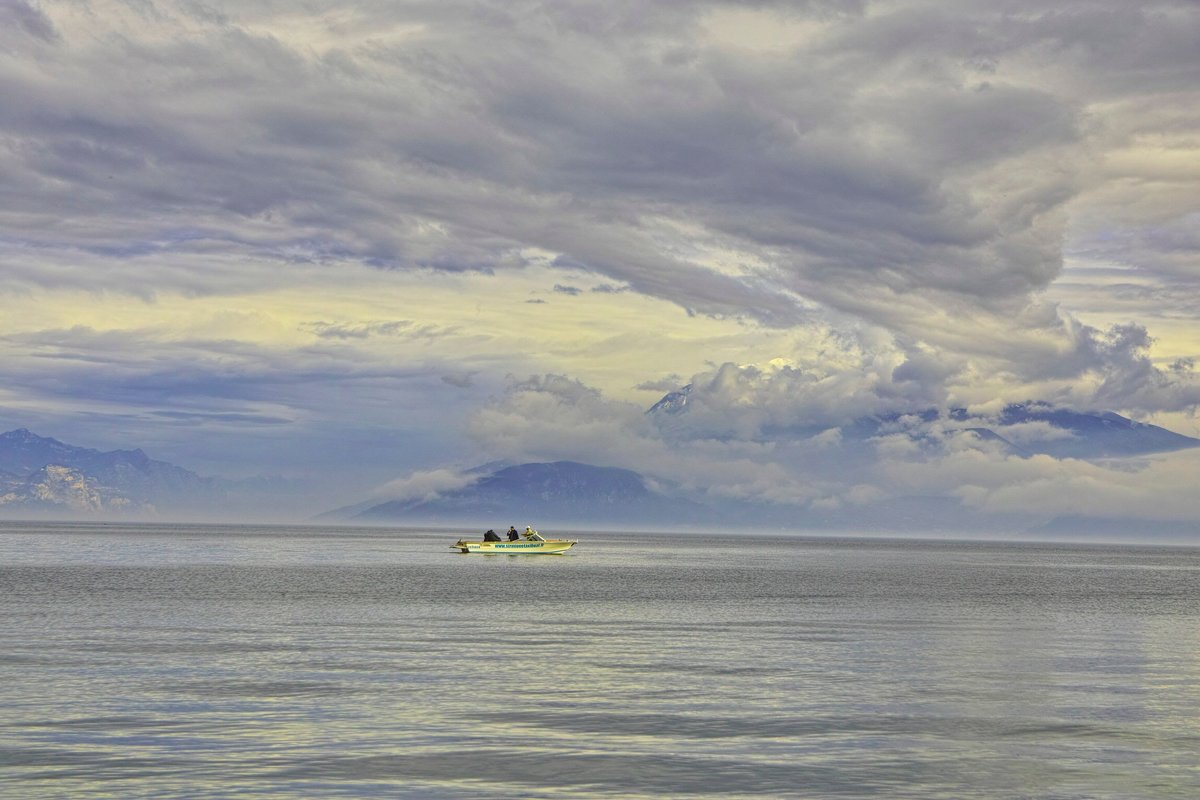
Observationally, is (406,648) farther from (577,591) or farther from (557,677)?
(577,591)

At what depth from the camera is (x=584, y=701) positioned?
42.3 meters

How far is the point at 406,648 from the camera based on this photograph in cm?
5947

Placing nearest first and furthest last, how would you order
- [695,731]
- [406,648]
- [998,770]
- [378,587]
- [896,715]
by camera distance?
[998,770] < [695,731] < [896,715] < [406,648] < [378,587]

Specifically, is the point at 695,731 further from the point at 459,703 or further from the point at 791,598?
the point at 791,598

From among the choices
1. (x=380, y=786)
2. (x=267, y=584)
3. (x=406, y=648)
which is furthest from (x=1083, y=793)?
(x=267, y=584)

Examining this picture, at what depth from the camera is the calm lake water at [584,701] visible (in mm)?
31203

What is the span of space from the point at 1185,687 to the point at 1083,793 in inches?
856

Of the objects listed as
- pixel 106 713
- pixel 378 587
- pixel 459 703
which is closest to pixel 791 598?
pixel 378 587

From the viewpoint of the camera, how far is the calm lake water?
31.2 meters

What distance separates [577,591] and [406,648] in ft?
170

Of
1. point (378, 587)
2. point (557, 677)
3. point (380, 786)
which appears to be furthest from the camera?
point (378, 587)

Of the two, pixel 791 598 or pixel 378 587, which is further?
pixel 378 587

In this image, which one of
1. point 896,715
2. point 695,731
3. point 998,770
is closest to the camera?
point 998,770

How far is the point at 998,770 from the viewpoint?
33.0 m
